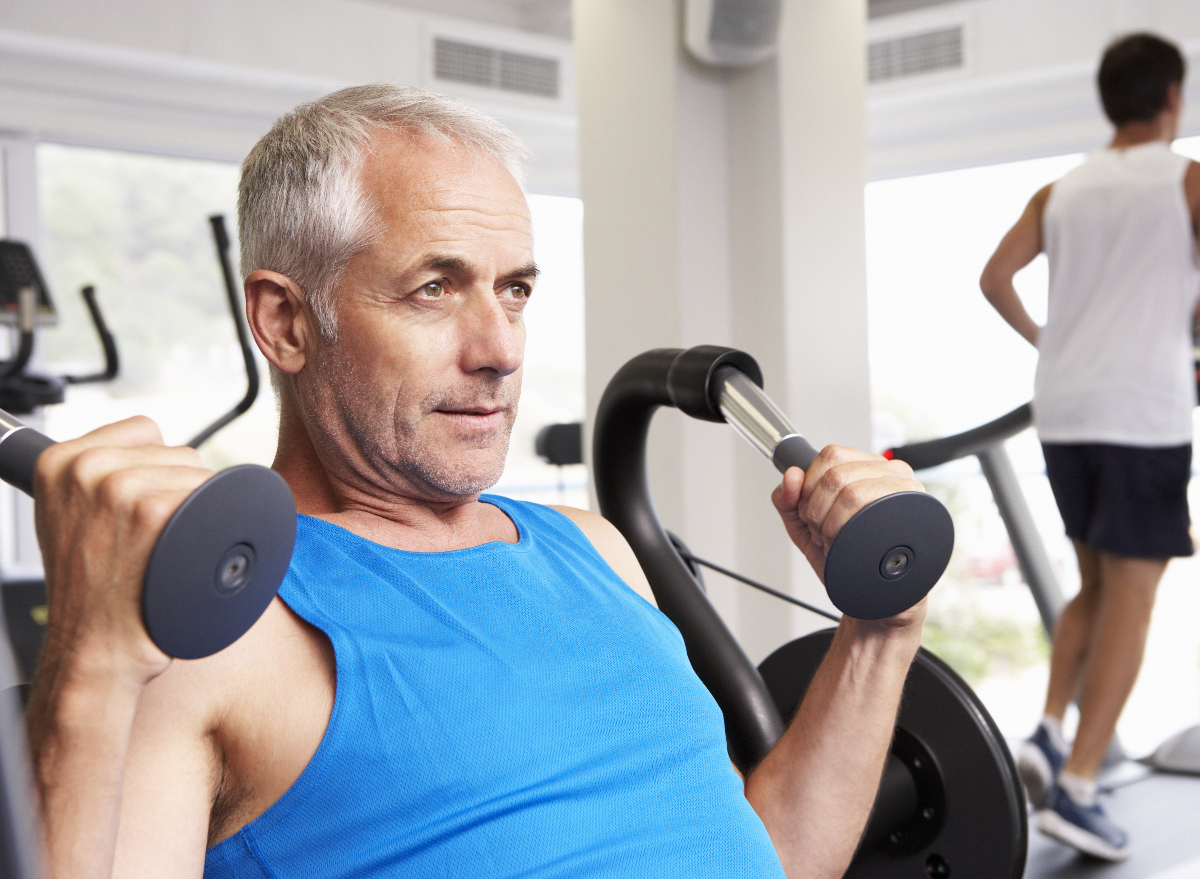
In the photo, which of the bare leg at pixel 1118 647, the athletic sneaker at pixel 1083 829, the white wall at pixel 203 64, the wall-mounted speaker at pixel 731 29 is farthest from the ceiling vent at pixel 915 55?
the athletic sneaker at pixel 1083 829

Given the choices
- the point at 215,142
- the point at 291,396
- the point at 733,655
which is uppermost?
the point at 215,142

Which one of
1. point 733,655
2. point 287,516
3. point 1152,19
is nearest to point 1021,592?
point 1152,19

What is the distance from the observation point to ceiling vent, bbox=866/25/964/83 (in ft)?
13.8

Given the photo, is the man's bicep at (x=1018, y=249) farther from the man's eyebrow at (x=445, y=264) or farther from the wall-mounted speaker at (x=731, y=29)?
the man's eyebrow at (x=445, y=264)

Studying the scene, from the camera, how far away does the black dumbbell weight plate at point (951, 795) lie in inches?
42.8

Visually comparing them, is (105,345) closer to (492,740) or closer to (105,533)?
(492,740)

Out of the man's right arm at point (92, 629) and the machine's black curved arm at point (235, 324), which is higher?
the machine's black curved arm at point (235, 324)

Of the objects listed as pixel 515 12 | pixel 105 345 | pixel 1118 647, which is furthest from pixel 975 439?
pixel 515 12

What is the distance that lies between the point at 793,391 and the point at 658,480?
1.31 ft

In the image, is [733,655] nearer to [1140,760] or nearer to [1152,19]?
[1140,760]

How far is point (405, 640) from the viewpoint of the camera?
0.82 m

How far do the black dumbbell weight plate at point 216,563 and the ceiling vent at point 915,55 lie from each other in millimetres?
4228

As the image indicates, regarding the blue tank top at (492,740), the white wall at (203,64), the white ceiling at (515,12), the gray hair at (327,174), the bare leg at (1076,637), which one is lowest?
the bare leg at (1076,637)

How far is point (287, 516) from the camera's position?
1.82ft
